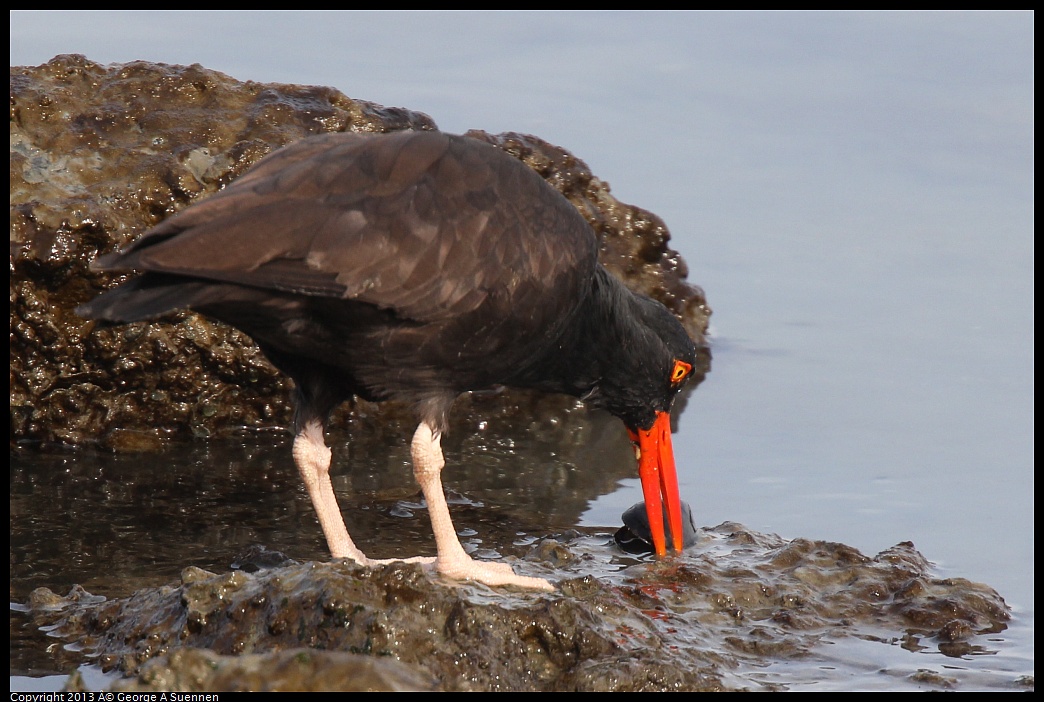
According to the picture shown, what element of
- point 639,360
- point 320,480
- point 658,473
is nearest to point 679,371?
point 639,360

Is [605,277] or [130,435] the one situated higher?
[605,277]

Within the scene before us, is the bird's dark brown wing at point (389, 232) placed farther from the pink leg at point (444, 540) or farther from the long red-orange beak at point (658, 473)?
the long red-orange beak at point (658, 473)

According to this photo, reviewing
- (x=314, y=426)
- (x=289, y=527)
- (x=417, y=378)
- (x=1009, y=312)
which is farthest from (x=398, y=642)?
(x=1009, y=312)

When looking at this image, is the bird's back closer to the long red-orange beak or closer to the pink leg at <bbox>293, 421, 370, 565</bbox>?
the pink leg at <bbox>293, 421, 370, 565</bbox>

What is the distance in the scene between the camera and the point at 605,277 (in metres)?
5.84

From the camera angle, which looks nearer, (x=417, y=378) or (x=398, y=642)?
(x=398, y=642)

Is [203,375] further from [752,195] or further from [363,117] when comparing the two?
[752,195]

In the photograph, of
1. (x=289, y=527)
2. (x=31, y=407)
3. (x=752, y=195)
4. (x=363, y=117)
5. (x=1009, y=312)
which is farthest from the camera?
(x=752, y=195)

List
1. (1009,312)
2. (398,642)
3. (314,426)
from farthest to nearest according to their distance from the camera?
1. (1009,312)
2. (314,426)
3. (398,642)

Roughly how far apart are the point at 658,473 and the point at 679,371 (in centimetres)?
46

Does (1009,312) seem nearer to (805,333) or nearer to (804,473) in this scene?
(805,333)

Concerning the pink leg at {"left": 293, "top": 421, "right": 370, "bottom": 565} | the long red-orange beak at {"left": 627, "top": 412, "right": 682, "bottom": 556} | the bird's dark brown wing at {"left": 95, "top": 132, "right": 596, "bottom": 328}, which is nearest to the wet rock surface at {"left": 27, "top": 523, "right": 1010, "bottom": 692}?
the long red-orange beak at {"left": 627, "top": 412, "right": 682, "bottom": 556}

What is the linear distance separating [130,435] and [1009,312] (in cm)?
530
